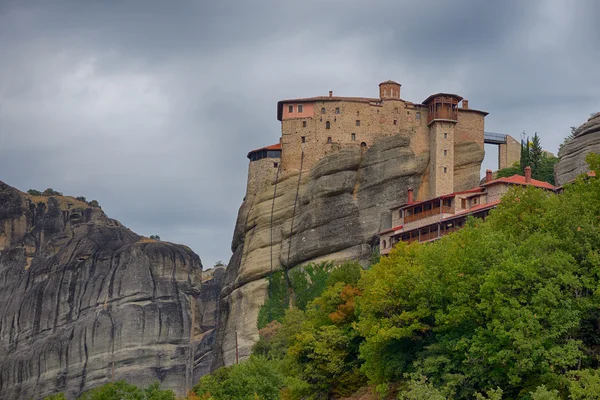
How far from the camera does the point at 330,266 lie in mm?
89250

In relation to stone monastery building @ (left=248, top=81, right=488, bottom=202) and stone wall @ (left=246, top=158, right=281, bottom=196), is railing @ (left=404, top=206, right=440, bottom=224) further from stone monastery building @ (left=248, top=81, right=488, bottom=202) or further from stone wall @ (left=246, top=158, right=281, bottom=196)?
stone wall @ (left=246, top=158, right=281, bottom=196)

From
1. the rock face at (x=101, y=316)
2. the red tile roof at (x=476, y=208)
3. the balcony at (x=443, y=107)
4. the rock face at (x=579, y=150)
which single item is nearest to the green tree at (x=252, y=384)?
the red tile roof at (x=476, y=208)

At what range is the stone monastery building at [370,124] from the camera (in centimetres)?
9381

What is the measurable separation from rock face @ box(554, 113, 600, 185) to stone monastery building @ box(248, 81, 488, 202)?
71.4 feet

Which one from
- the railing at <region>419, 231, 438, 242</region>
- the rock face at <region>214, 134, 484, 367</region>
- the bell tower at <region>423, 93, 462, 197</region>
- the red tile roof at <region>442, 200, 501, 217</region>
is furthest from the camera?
the bell tower at <region>423, 93, 462, 197</region>

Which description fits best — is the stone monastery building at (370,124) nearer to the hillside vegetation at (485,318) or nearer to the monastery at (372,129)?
the monastery at (372,129)

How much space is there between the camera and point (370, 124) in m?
94.5

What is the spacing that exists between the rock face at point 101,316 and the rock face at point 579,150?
77.6 m

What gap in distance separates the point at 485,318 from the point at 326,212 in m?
47.7

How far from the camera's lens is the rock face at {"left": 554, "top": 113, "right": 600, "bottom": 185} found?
68062 mm

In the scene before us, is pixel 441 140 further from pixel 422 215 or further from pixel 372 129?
pixel 422 215

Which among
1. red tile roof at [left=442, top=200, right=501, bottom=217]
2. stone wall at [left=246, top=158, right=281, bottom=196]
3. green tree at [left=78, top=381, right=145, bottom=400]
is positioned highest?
stone wall at [left=246, top=158, right=281, bottom=196]

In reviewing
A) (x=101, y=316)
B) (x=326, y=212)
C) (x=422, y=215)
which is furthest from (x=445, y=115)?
(x=101, y=316)

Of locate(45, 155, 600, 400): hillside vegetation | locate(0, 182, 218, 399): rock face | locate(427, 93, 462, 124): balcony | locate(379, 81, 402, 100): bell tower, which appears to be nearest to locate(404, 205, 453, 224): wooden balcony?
locate(427, 93, 462, 124): balcony
